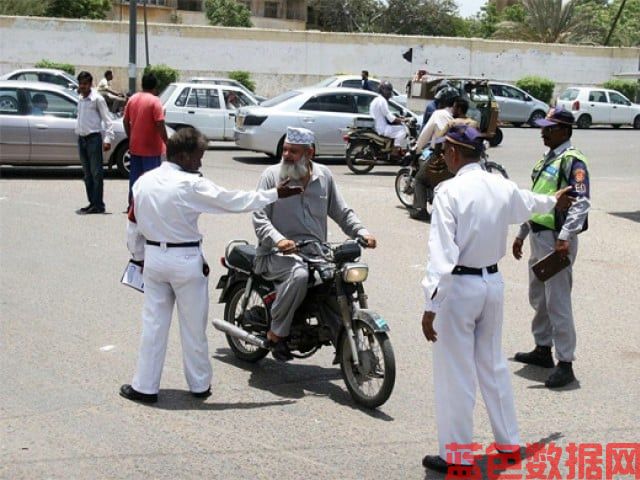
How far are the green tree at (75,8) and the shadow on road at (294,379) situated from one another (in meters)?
57.6

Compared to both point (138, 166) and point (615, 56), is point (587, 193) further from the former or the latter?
point (615, 56)

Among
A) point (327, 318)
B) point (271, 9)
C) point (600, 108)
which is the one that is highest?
point (271, 9)

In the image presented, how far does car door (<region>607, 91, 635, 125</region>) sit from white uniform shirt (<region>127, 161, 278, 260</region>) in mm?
33769

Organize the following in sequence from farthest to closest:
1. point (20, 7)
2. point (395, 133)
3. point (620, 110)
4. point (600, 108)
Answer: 1. point (20, 7)
2. point (620, 110)
3. point (600, 108)
4. point (395, 133)

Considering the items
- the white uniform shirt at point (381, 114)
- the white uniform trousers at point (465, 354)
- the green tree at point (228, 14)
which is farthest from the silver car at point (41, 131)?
the green tree at point (228, 14)

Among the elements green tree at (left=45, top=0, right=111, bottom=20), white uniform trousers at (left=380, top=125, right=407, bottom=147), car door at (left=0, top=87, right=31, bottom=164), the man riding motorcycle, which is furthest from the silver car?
green tree at (left=45, top=0, right=111, bottom=20)

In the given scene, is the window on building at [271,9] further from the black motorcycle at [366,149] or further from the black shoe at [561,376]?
the black shoe at [561,376]

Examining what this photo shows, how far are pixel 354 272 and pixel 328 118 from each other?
1458cm

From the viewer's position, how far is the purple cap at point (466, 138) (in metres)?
5.32

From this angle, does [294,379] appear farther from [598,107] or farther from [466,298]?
[598,107]

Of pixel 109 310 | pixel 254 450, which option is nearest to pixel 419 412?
pixel 254 450

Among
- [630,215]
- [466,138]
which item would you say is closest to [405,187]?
[630,215]

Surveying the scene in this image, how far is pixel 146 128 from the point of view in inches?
492

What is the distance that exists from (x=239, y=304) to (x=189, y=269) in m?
1.10
